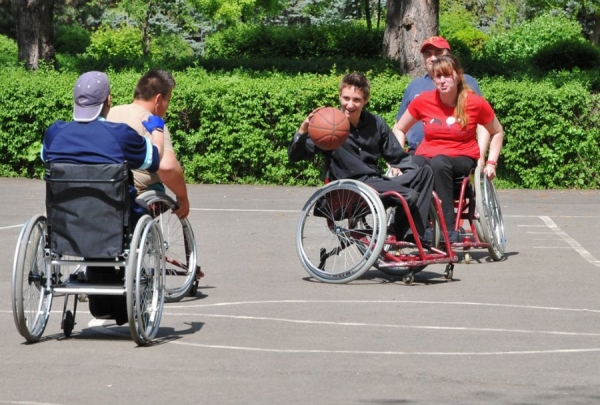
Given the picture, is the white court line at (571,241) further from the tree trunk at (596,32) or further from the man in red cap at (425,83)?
the tree trunk at (596,32)

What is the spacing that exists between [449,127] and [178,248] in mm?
3205

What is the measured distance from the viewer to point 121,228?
7.68m

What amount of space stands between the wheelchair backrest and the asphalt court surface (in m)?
0.61

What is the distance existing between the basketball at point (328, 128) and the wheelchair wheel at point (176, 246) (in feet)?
4.62

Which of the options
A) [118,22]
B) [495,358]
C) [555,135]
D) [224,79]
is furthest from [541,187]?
[118,22]

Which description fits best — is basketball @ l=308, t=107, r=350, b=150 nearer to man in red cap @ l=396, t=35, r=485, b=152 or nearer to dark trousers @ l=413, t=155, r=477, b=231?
dark trousers @ l=413, t=155, r=477, b=231

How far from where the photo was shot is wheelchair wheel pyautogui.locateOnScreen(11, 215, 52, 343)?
7.59 meters

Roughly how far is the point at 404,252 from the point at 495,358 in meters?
4.34

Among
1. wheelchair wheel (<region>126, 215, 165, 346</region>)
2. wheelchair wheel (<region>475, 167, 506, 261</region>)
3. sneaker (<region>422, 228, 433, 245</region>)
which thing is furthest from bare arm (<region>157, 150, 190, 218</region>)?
wheelchair wheel (<region>475, 167, 506, 261</region>)

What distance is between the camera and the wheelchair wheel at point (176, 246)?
9.30 meters

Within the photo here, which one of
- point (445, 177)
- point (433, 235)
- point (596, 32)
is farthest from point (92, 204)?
point (596, 32)

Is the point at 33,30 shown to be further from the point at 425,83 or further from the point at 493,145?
the point at 493,145

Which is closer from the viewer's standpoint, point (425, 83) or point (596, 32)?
point (425, 83)

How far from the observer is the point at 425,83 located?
42.5 ft
